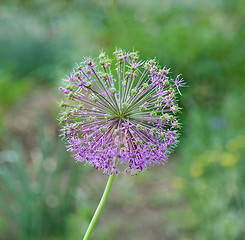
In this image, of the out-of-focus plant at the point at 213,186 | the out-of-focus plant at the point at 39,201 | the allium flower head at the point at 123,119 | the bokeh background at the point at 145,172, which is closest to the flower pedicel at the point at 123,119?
the allium flower head at the point at 123,119

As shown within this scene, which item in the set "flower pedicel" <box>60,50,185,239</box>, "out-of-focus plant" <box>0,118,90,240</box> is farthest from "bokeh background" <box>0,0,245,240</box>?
"flower pedicel" <box>60,50,185,239</box>

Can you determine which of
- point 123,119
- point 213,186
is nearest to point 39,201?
point 213,186

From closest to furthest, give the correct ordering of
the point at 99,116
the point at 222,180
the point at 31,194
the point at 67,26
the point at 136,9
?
the point at 99,116 < the point at 31,194 < the point at 222,180 < the point at 67,26 < the point at 136,9

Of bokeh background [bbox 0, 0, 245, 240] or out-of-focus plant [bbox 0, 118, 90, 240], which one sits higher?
bokeh background [bbox 0, 0, 245, 240]

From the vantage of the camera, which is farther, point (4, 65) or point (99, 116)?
point (4, 65)

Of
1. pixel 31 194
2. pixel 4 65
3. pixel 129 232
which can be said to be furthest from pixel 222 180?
pixel 4 65

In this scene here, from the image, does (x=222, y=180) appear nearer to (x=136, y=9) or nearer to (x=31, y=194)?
(x=31, y=194)

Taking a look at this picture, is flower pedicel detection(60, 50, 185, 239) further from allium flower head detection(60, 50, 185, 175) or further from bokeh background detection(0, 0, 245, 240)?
bokeh background detection(0, 0, 245, 240)
